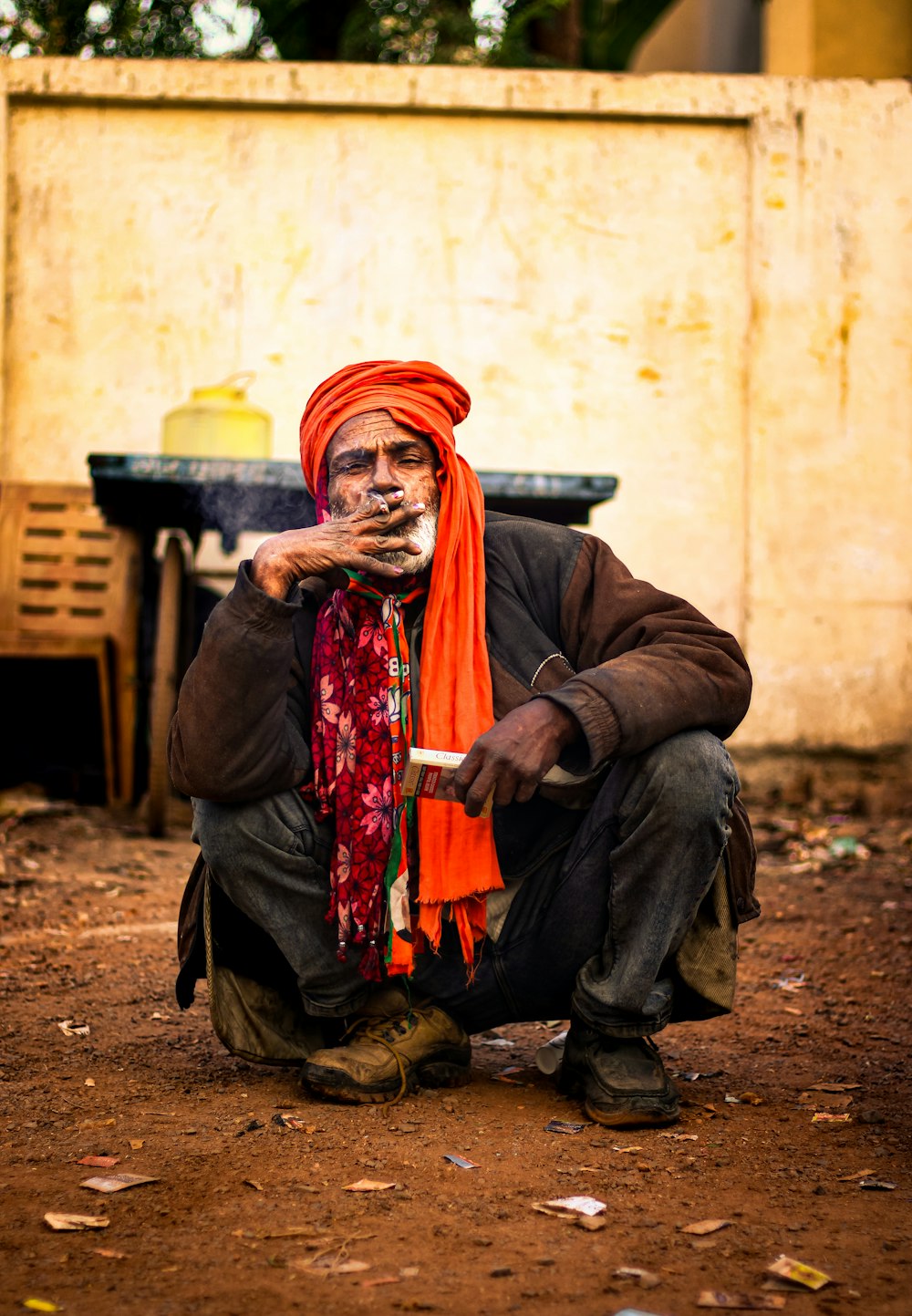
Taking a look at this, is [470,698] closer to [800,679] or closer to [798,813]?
[798,813]

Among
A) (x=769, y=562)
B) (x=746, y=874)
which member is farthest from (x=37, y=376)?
(x=746, y=874)

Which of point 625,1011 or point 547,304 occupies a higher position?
point 547,304

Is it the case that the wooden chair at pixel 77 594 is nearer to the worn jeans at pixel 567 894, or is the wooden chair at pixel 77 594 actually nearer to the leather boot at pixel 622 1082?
the worn jeans at pixel 567 894

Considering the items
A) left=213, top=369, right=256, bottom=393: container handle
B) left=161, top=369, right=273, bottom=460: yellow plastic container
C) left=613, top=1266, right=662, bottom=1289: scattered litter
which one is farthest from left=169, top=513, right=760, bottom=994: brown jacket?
left=213, top=369, right=256, bottom=393: container handle

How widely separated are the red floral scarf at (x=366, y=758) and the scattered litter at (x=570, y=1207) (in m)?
0.57

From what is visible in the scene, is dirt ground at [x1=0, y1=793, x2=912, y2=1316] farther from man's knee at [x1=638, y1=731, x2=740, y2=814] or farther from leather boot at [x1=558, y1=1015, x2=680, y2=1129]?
man's knee at [x1=638, y1=731, x2=740, y2=814]

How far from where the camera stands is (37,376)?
6801 mm

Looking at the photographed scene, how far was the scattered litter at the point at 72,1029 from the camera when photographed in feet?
9.71

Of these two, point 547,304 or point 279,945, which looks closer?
point 279,945

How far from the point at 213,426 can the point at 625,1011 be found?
4270 mm

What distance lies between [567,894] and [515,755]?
362mm

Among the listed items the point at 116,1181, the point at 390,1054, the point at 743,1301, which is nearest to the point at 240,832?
the point at 390,1054

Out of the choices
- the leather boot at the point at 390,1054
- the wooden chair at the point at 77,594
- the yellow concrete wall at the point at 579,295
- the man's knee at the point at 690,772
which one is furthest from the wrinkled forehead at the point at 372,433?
the yellow concrete wall at the point at 579,295

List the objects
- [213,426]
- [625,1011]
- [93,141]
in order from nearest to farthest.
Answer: [625,1011] < [213,426] < [93,141]
